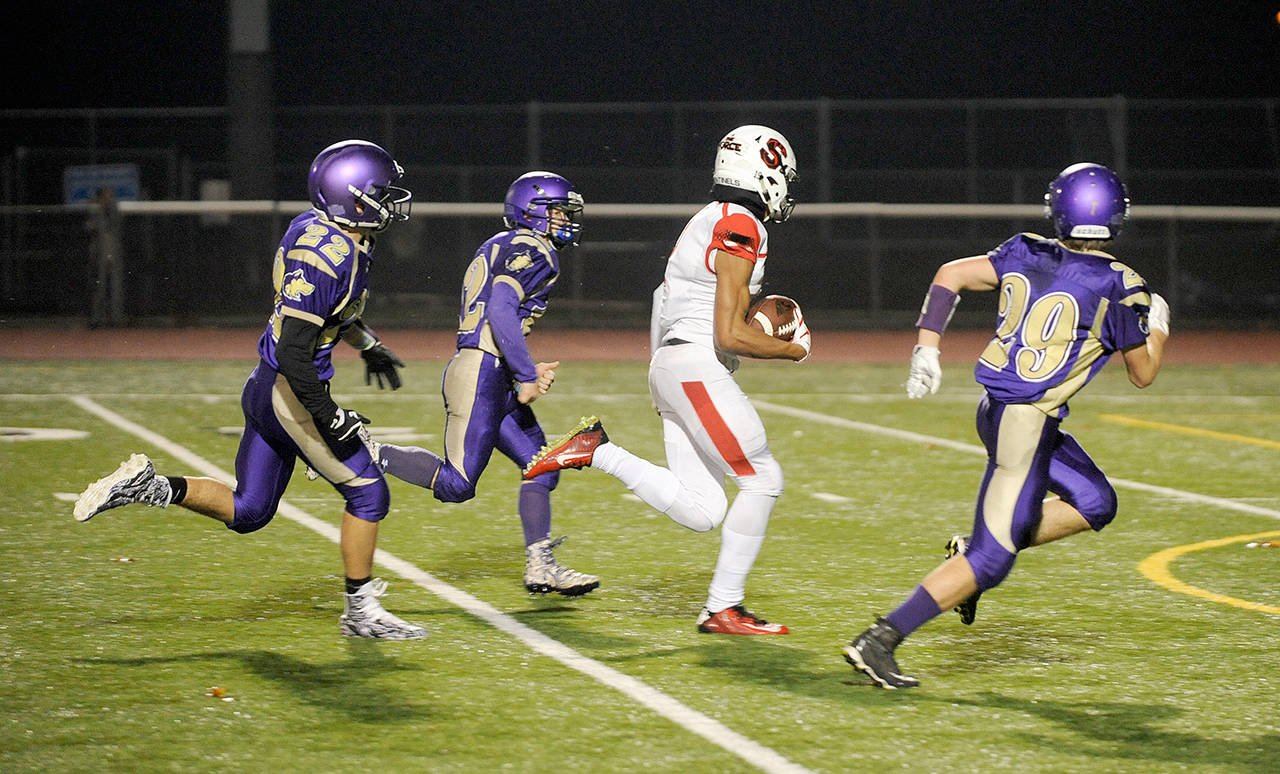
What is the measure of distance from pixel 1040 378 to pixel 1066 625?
1.38m

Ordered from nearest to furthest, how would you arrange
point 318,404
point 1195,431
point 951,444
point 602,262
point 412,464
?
1. point 318,404
2. point 412,464
3. point 951,444
4. point 1195,431
5. point 602,262

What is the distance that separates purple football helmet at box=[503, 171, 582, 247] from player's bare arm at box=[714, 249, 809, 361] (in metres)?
1.15

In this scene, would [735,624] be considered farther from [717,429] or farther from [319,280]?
[319,280]

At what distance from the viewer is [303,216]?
228 inches

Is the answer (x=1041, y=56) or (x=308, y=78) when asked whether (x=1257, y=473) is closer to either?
(x=1041, y=56)

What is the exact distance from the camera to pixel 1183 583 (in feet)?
22.8

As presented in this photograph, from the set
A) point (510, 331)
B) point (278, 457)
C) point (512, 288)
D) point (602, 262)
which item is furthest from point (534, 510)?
point (602, 262)

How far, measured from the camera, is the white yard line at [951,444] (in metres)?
8.79

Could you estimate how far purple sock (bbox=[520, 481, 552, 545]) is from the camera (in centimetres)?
670

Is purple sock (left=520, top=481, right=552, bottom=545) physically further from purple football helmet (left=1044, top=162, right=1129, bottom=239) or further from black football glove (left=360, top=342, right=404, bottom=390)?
purple football helmet (left=1044, top=162, right=1129, bottom=239)

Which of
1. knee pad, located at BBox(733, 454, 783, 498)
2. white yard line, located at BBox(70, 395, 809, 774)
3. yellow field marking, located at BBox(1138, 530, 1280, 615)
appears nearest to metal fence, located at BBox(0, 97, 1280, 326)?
yellow field marking, located at BBox(1138, 530, 1280, 615)

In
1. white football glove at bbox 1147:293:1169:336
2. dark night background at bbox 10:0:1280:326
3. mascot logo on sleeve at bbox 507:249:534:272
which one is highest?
dark night background at bbox 10:0:1280:326

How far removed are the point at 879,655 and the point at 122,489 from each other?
2.63 metres

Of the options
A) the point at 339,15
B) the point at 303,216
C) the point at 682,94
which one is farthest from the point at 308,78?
the point at 303,216
